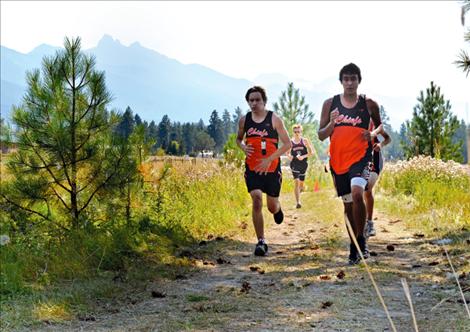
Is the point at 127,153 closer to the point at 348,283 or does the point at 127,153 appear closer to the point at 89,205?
the point at 89,205

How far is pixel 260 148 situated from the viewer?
700 cm

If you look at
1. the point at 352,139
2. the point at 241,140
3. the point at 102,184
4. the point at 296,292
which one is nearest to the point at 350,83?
the point at 352,139

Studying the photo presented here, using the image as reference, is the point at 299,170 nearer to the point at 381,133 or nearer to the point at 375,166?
the point at 375,166

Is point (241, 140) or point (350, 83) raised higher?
point (350, 83)

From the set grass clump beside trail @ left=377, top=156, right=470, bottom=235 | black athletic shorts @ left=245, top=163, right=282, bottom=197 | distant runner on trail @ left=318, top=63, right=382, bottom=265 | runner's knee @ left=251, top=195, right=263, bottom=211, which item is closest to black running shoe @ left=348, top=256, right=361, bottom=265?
distant runner on trail @ left=318, top=63, right=382, bottom=265

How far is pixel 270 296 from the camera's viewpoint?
4691 mm

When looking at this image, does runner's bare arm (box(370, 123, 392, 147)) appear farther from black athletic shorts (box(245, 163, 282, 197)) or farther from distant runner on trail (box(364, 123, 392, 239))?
black athletic shorts (box(245, 163, 282, 197))

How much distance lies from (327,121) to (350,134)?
31 cm

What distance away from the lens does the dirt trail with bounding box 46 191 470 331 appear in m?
3.86

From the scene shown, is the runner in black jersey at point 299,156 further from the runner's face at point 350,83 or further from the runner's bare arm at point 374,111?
the runner's face at point 350,83

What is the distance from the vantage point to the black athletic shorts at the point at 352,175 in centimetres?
608

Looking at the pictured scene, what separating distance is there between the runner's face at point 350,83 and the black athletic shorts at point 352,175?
661 mm

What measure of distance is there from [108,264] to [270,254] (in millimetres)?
1996

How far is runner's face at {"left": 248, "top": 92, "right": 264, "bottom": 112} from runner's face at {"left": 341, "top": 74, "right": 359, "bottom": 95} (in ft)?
3.92
